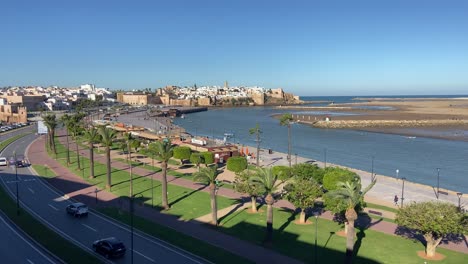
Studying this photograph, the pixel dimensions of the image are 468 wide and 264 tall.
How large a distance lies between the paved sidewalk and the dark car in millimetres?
5870

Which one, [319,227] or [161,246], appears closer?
[161,246]

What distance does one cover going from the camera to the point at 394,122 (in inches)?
5413

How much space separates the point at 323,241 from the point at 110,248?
49.1 feet

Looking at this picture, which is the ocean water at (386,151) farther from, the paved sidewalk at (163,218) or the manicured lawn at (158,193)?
the paved sidewalk at (163,218)

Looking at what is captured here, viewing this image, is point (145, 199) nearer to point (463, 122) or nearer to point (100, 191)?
point (100, 191)

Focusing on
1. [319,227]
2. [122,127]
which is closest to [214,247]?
[319,227]

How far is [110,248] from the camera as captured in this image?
2603 centimetres

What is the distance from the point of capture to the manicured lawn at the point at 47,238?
2584 centimetres

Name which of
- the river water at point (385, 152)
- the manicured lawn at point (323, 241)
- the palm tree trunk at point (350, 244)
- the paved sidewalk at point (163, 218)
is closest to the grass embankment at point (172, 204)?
the paved sidewalk at point (163, 218)

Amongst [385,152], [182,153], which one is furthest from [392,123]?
[182,153]

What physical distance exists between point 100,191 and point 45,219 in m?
9.96

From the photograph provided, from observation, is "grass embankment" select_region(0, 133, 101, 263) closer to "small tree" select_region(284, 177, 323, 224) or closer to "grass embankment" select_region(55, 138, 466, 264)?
"grass embankment" select_region(55, 138, 466, 264)

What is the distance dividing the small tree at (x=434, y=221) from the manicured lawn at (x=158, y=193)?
683 inches

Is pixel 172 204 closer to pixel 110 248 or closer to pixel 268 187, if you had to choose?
pixel 110 248
